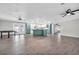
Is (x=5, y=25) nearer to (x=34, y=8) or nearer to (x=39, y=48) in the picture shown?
(x=34, y=8)

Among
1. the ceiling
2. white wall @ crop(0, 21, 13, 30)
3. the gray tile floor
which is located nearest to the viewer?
the gray tile floor

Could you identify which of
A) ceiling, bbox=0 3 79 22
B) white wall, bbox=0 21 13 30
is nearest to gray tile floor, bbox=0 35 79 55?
ceiling, bbox=0 3 79 22

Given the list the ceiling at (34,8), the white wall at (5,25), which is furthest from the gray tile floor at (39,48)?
the white wall at (5,25)

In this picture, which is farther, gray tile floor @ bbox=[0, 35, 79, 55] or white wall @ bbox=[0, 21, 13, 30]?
white wall @ bbox=[0, 21, 13, 30]

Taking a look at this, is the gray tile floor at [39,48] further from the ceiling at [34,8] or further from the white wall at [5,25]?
the white wall at [5,25]

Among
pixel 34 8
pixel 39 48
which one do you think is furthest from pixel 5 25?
pixel 39 48

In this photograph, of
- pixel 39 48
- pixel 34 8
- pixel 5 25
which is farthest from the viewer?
pixel 5 25

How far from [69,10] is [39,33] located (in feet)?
24.8

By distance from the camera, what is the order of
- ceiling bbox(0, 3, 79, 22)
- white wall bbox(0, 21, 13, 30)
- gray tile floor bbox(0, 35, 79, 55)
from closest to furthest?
gray tile floor bbox(0, 35, 79, 55), ceiling bbox(0, 3, 79, 22), white wall bbox(0, 21, 13, 30)

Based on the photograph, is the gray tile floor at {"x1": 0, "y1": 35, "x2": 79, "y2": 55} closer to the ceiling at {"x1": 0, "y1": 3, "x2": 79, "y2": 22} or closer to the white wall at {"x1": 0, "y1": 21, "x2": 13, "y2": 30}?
the ceiling at {"x1": 0, "y1": 3, "x2": 79, "y2": 22}

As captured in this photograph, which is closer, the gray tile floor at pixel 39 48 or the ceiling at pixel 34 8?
the gray tile floor at pixel 39 48
